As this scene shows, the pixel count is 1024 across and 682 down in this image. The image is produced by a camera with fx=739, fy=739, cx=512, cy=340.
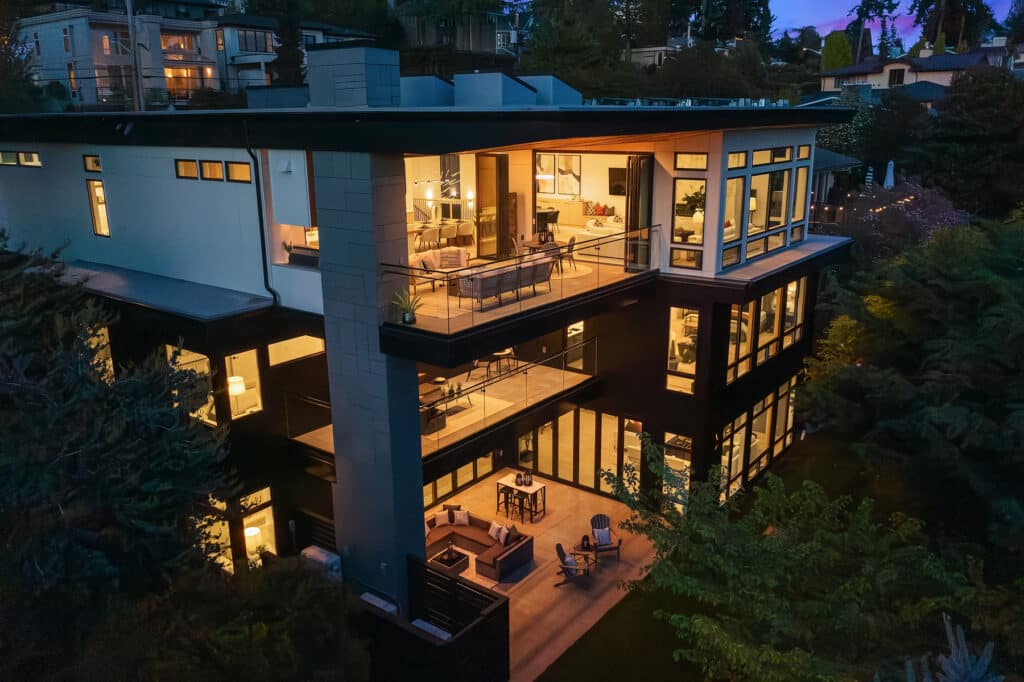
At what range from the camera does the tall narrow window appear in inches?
656

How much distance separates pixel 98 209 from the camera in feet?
55.4

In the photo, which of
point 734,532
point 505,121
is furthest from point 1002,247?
point 505,121

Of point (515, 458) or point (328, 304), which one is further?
point (515, 458)

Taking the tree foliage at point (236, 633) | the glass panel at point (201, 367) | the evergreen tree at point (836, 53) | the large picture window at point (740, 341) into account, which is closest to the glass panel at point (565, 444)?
the large picture window at point (740, 341)

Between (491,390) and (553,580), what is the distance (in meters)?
4.22

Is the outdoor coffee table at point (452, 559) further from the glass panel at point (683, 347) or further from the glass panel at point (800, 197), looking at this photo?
the glass panel at point (800, 197)

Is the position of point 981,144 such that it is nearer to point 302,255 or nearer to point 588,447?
point 588,447

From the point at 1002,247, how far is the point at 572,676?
10.3 metres

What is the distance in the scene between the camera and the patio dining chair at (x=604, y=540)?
1606cm

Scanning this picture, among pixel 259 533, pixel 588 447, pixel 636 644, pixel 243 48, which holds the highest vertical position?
pixel 243 48

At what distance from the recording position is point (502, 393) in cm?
1527

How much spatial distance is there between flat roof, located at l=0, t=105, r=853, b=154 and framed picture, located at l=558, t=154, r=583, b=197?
4170mm

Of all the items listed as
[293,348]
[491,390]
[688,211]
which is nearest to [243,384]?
[293,348]

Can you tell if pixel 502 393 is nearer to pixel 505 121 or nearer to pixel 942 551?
pixel 505 121
